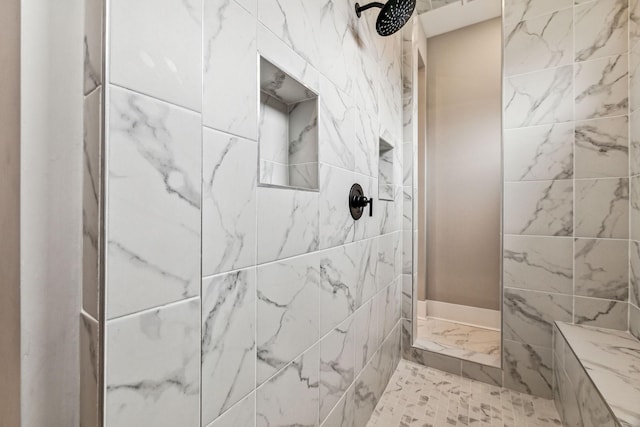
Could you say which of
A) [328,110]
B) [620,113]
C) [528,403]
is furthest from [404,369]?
[620,113]

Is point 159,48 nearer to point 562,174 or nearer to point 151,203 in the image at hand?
point 151,203

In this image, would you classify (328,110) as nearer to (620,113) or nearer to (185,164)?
(185,164)

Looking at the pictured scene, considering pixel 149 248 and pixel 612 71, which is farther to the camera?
pixel 612 71

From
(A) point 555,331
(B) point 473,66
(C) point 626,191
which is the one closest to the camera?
(C) point 626,191

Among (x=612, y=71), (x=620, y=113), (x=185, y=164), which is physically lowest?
(x=185, y=164)

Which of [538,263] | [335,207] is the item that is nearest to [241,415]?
[335,207]

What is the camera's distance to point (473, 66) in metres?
2.47

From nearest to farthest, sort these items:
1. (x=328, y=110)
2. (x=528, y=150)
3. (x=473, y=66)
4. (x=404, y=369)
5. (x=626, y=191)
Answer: (x=328, y=110) → (x=626, y=191) → (x=528, y=150) → (x=404, y=369) → (x=473, y=66)

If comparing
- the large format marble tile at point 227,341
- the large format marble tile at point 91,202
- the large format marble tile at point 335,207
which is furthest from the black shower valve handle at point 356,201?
the large format marble tile at point 91,202

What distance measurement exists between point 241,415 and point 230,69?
79 centimetres

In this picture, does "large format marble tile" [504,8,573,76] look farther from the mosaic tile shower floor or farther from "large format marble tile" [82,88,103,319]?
"large format marble tile" [82,88,103,319]

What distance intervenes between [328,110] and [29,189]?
0.84 metres

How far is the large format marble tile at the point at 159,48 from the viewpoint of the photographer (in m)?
0.45

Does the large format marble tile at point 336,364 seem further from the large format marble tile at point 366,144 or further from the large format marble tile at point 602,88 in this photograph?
the large format marble tile at point 602,88
